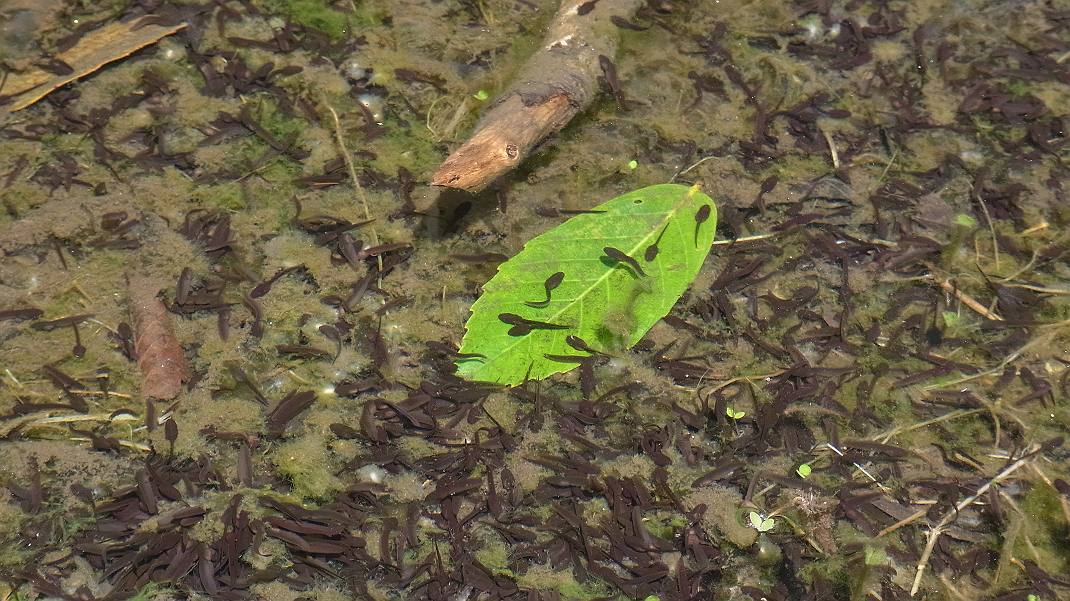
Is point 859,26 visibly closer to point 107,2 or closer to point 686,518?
point 686,518

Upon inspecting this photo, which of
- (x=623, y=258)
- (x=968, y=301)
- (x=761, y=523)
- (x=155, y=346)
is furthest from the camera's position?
(x=968, y=301)

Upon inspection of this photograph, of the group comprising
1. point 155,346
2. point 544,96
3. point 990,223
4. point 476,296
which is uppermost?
point 544,96

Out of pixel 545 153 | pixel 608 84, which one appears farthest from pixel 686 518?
pixel 608 84

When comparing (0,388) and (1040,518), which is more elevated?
(0,388)

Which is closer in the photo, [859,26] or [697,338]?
[697,338]

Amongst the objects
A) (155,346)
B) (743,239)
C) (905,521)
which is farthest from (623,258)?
(155,346)

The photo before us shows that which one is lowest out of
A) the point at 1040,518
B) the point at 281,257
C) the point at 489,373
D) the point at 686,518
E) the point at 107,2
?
the point at 1040,518

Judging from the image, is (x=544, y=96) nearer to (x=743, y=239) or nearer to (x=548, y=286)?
(x=548, y=286)
